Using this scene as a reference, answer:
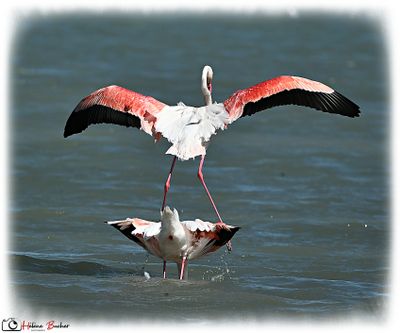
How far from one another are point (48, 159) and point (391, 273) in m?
5.75

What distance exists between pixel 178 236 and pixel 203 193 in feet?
12.5

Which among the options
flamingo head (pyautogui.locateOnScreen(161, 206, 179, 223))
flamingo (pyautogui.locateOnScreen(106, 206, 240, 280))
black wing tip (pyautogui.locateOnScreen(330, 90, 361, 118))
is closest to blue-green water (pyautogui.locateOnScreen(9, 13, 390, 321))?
flamingo (pyautogui.locateOnScreen(106, 206, 240, 280))

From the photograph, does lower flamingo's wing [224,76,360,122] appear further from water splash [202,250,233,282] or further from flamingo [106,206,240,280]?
water splash [202,250,233,282]

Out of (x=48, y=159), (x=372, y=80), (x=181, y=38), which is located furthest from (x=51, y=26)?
(x=48, y=159)

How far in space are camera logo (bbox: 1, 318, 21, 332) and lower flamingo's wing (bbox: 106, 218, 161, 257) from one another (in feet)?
4.35

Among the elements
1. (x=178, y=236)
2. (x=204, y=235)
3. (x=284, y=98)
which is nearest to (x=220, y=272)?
(x=204, y=235)

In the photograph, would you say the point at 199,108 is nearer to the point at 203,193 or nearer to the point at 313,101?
the point at 313,101

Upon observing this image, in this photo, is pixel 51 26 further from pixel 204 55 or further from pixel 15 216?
pixel 15 216

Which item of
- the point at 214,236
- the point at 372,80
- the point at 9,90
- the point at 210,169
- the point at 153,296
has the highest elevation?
the point at 372,80

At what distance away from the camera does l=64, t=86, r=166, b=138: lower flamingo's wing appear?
29.1ft

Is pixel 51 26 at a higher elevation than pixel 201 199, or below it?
higher

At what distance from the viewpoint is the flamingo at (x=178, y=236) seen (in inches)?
325

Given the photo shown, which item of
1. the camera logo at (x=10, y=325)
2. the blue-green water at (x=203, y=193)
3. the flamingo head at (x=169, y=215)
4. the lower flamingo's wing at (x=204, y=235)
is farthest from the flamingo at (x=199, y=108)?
the camera logo at (x=10, y=325)

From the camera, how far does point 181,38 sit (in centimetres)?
2650
